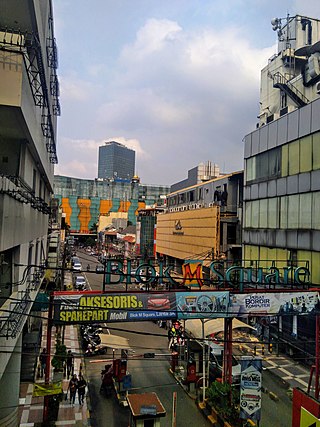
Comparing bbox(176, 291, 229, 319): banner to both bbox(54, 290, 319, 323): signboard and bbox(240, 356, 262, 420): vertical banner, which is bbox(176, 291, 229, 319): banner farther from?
bbox(240, 356, 262, 420): vertical banner

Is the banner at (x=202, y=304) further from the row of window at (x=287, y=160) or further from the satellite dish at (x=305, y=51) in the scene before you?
the satellite dish at (x=305, y=51)

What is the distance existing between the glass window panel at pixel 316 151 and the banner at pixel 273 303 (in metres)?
8.32

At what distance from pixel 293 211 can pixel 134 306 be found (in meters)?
14.4

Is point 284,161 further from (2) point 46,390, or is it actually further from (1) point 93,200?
(1) point 93,200

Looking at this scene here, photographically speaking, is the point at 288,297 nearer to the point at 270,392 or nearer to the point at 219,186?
the point at 270,392

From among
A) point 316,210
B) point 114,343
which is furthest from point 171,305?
point 316,210

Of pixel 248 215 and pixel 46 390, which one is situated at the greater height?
pixel 248 215

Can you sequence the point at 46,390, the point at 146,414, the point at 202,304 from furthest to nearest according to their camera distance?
the point at 202,304 < the point at 46,390 < the point at 146,414

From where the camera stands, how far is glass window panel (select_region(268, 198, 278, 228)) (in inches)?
1043

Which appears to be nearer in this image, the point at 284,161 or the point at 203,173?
the point at 284,161

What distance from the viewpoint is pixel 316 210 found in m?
21.9

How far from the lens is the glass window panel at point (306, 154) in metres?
22.8

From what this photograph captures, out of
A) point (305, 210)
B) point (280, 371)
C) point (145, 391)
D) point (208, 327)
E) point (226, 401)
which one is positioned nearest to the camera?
point (226, 401)

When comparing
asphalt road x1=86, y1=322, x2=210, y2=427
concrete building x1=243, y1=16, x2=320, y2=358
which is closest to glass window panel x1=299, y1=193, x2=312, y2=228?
concrete building x1=243, y1=16, x2=320, y2=358
